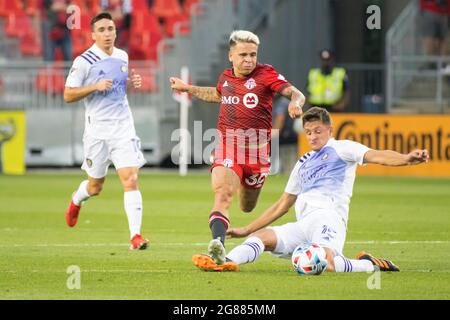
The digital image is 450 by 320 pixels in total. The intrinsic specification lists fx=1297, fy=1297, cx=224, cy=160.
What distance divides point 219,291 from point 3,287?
170 centimetres

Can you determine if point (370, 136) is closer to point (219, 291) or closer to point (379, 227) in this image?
point (379, 227)

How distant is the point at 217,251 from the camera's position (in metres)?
10.8

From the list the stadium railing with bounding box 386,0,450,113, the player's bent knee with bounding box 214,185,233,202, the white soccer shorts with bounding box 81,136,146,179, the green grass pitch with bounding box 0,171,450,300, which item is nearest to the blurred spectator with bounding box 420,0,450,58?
the stadium railing with bounding box 386,0,450,113

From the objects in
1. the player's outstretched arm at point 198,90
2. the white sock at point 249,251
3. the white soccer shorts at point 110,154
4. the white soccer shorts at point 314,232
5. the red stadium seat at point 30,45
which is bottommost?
the white sock at point 249,251

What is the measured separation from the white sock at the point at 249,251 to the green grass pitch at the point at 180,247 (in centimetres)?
13

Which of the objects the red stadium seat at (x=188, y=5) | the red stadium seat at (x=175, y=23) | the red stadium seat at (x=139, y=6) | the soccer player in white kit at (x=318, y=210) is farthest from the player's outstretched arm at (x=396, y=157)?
the red stadium seat at (x=188, y=5)

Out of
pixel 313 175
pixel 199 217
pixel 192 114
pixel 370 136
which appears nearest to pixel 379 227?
pixel 199 217

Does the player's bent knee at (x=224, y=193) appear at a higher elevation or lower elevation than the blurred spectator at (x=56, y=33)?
lower

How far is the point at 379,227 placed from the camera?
16.0 m

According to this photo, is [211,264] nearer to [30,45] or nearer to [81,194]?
[81,194]

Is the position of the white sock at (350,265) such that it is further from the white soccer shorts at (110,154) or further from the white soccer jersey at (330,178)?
the white soccer shorts at (110,154)

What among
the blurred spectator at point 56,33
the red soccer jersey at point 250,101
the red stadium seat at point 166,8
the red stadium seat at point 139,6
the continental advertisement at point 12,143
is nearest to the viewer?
the red soccer jersey at point 250,101

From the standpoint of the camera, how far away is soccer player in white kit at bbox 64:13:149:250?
13.6m

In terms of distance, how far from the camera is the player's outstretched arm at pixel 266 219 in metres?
11.1
